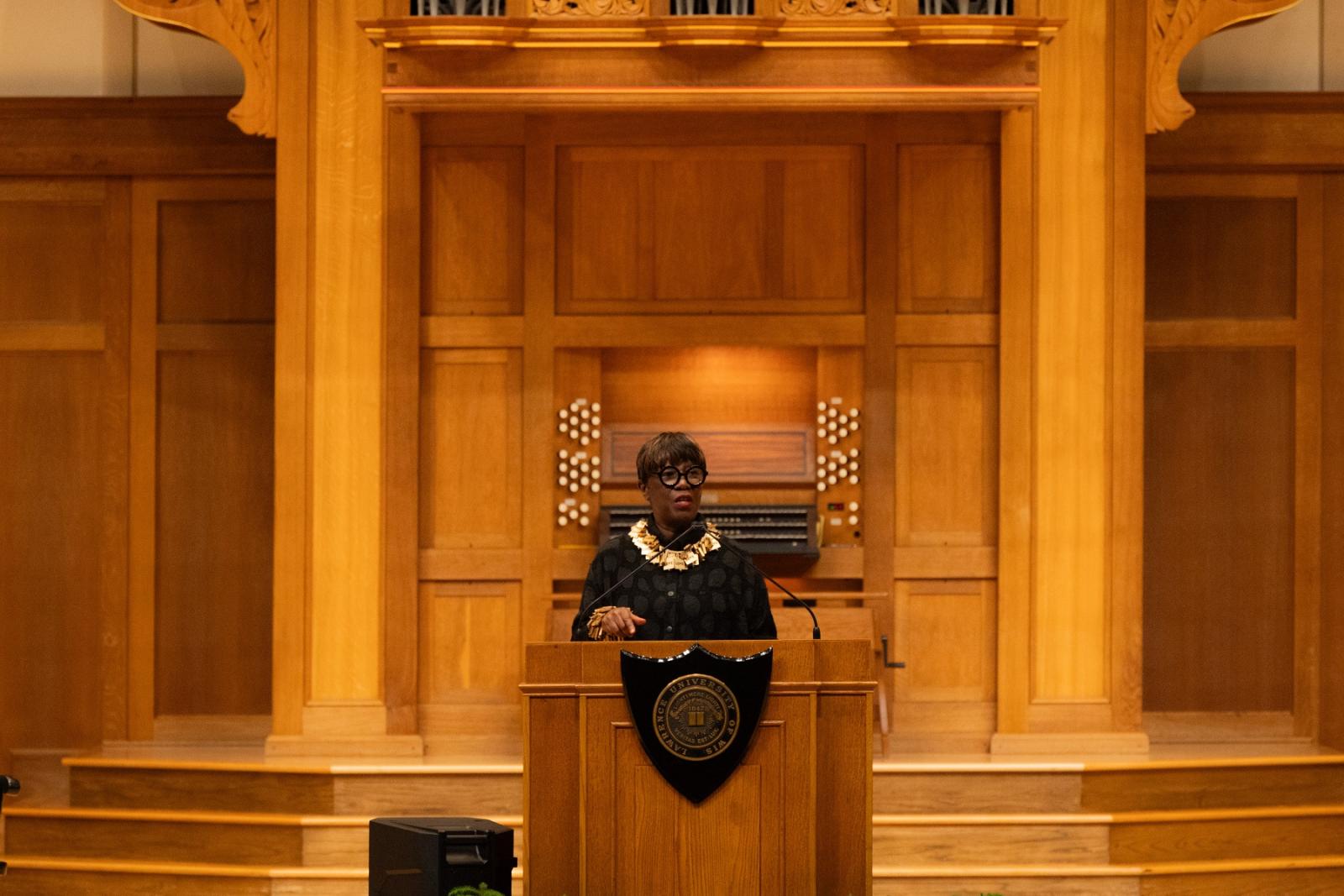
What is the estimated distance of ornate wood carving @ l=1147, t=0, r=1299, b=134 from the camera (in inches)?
298

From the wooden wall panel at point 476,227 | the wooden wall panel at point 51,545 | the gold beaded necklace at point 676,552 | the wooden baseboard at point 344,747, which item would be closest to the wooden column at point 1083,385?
the wooden wall panel at point 476,227

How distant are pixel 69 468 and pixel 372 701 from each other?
7.07ft

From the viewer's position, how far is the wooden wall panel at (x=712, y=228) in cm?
810

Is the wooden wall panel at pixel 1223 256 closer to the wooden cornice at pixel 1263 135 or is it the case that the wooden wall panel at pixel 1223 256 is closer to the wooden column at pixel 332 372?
the wooden cornice at pixel 1263 135

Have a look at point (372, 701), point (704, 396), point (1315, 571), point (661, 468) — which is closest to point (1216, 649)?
point (1315, 571)

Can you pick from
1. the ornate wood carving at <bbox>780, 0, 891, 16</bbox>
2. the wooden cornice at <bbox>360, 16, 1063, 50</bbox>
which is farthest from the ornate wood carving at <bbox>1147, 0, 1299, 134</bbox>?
the ornate wood carving at <bbox>780, 0, 891, 16</bbox>

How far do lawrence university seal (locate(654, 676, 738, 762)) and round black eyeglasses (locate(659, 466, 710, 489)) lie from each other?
2.00ft

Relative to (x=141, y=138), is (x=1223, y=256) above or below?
below

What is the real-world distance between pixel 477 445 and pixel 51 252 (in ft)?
7.90

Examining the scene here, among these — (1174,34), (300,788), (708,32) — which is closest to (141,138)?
(708,32)

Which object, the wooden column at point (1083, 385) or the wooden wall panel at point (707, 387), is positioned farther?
the wooden wall panel at point (707, 387)

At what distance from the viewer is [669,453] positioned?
5082 millimetres

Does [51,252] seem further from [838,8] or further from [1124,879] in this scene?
[1124,879]

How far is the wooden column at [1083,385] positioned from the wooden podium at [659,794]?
305 centimetres
